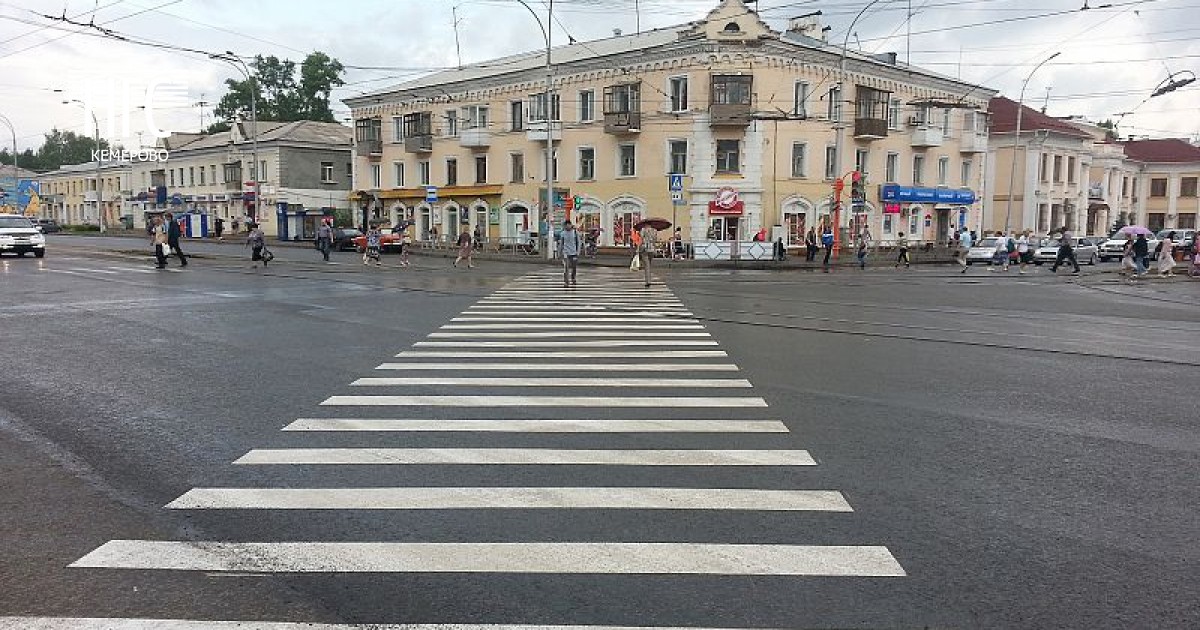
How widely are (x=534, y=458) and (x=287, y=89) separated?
90.4 meters

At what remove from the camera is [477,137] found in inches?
1992

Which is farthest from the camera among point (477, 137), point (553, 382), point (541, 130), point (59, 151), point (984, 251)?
point (59, 151)

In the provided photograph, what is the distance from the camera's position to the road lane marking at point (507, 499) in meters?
5.09

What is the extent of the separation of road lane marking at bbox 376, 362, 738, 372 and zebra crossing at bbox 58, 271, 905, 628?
0.03 metres

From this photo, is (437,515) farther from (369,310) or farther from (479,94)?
(479,94)

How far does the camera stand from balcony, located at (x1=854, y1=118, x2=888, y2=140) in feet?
145

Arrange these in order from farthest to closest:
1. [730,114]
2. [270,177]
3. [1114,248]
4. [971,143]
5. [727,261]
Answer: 1. [270,177]
2. [971,143]
3. [1114,248]
4. [730,114]
5. [727,261]

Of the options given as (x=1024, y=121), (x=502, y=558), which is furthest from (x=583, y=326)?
(x=1024, y=121)

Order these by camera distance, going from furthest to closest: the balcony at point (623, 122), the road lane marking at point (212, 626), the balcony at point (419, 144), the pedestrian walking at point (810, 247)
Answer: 1. the balcony at point (419, 144)
2. the balcony at point (623, 122)
3. the pedestrian walking at point (810, 247)
4. the road lane marking at point (212, 626)

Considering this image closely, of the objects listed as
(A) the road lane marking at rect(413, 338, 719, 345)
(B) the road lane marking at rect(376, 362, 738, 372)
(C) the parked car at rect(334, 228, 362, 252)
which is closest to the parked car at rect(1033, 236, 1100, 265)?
(C) the parked car at rect(334, 228, 362, 252)

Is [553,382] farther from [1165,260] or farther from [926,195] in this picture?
[926,195]

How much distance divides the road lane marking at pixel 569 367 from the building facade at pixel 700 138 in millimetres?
26743

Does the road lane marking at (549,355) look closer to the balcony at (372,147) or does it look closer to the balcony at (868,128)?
the balcony at (868,128)

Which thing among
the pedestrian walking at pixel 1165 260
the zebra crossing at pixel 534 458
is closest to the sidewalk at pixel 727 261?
the pedestrian walking at pixel 1165 260
